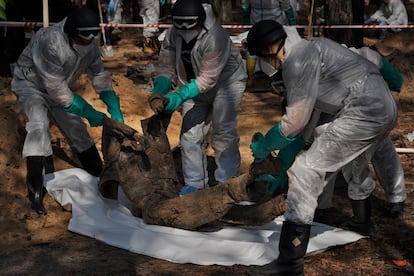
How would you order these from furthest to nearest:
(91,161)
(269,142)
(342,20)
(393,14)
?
(393,14)
(342,20)
(91,161)
(269,142)

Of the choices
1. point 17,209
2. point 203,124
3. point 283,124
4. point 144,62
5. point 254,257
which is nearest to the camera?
point 283,124

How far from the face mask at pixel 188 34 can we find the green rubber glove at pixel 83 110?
915 mm

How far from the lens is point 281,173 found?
4934mm

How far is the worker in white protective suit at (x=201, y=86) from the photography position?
215 inches

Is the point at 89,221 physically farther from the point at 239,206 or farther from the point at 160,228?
the point at 239,206

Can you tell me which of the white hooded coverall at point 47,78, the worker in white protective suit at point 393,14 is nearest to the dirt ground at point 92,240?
the white hooded coverall at point 47,78

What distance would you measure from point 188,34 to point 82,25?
0.82 m

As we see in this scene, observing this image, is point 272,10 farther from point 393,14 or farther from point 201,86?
point 201,86

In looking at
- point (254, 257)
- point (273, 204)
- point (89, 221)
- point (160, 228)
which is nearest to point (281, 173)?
point (273, 204)

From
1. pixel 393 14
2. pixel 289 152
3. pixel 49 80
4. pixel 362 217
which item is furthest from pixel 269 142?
pixel 393 14

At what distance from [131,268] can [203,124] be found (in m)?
1.80

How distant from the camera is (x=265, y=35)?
4145 millimetres

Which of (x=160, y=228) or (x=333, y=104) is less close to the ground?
(x=333, y=104)

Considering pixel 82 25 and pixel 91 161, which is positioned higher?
pixel 82 25
